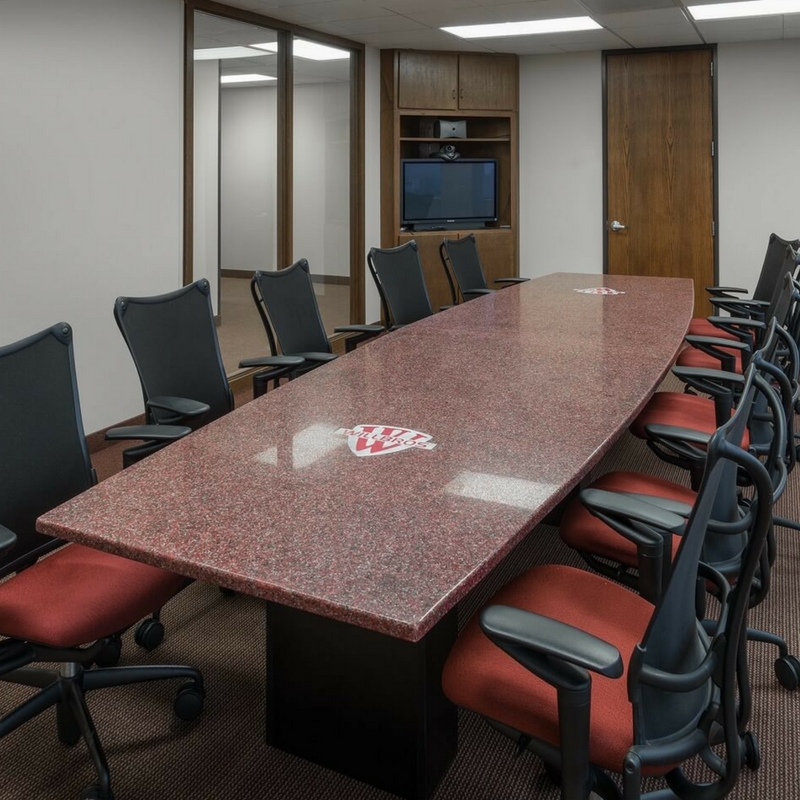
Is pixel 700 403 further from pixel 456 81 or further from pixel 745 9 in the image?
pixel 456 81

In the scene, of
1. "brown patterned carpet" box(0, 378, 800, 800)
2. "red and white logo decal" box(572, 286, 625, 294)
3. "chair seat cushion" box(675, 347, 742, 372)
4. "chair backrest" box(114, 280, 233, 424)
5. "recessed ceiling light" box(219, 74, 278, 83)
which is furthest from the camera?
"recessed ceiling light" box(219, 74, 278, 83)

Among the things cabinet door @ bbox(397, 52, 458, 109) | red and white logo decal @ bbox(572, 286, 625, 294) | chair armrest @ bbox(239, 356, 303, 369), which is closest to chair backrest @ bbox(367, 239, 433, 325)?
red and white logo decal @ bbox(572, 286, 625, 294)

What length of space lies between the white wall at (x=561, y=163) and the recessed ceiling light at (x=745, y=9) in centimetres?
134

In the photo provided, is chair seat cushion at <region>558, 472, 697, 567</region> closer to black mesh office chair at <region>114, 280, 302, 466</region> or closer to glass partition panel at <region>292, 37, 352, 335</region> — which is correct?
black mesh office chair at <region>114, 280, 302, 466</region>

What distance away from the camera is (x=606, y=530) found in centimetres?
166

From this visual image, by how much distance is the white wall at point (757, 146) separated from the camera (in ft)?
17.8

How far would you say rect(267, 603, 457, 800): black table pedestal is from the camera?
148cm

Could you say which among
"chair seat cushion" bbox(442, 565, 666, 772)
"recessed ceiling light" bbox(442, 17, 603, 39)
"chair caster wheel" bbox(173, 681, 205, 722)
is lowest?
"chair caster wheel" bbox(173, 681, 205, 722)

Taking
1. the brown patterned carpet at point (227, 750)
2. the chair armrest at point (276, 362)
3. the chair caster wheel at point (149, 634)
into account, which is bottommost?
the brown patterned carpet at point (227, 750)

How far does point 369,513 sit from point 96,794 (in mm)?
762

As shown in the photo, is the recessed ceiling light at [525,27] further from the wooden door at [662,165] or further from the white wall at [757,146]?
the white wall at [757,146]

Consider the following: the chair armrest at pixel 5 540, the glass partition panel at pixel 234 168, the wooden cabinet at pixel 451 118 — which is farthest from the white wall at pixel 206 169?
the chair armrest at pixel 5 540

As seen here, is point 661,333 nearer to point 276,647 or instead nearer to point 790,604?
point 790,604

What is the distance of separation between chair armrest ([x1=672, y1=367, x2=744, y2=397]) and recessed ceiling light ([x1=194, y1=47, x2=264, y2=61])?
2905mm
